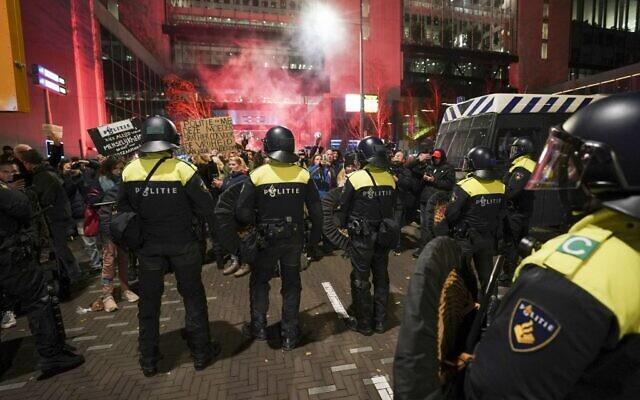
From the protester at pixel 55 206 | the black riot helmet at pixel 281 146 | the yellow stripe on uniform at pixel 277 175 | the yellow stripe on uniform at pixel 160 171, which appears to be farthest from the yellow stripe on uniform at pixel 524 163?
the protester at pixel 55 206

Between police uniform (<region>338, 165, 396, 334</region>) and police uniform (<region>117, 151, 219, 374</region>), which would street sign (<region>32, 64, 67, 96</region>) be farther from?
police uniform (<region>338, 165, 396, 334</region>)

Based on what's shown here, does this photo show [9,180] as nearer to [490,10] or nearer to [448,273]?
[448,273]

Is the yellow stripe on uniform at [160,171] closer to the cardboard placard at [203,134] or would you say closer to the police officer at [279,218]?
the police officer at [279,218]

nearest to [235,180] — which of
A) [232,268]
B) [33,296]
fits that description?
[232,268]

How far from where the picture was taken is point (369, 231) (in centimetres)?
438

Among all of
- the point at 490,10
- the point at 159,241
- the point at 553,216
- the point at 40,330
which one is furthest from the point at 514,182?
the point at 490,10

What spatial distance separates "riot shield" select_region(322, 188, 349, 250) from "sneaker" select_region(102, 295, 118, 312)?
125 inches

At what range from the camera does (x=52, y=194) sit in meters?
5.64

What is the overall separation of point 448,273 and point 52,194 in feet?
20.6

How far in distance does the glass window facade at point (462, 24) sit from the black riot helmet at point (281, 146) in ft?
136

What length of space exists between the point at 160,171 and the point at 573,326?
3.53 m

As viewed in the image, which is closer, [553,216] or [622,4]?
[553,216]

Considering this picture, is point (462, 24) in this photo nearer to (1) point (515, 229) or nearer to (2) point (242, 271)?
(1) point (515, 229)

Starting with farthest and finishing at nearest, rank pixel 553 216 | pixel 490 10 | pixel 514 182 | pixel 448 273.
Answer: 1. pixel 490 10
2. pixel 553 216
3. pixel 514 182
4. pixel 448 273
